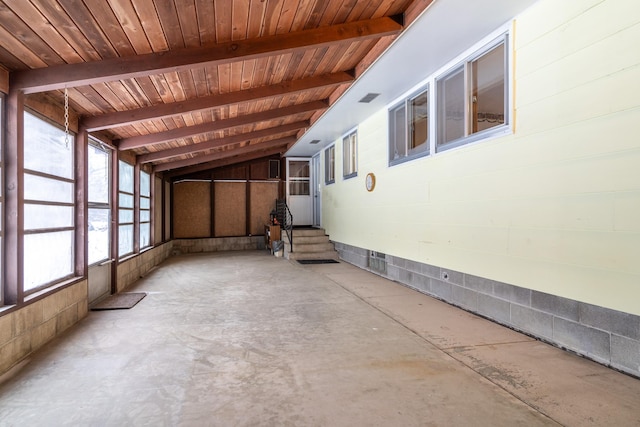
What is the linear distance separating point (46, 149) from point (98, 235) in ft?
6.05

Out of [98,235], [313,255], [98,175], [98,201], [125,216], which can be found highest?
[98,175]

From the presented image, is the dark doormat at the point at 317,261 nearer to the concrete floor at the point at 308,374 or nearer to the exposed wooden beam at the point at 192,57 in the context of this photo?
the concrete floor at the point at 308,374

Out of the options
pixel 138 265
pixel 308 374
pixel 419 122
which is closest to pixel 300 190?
pixel 138 265

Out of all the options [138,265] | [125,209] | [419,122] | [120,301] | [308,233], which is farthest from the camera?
[308,233]

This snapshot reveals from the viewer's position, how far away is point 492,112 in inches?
161

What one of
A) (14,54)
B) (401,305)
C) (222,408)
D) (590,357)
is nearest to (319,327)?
(401,305)

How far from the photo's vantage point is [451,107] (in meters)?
4.73

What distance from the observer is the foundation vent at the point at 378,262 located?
6645 mm

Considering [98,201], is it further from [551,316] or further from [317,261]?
[551,316]

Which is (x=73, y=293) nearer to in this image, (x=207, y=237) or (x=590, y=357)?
(x=590, y=357)

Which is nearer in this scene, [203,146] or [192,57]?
[192,57]

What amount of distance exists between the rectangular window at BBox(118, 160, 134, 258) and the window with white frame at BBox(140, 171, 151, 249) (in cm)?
79

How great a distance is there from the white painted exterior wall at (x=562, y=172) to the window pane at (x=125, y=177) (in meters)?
5.27

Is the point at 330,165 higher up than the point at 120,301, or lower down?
higher up
